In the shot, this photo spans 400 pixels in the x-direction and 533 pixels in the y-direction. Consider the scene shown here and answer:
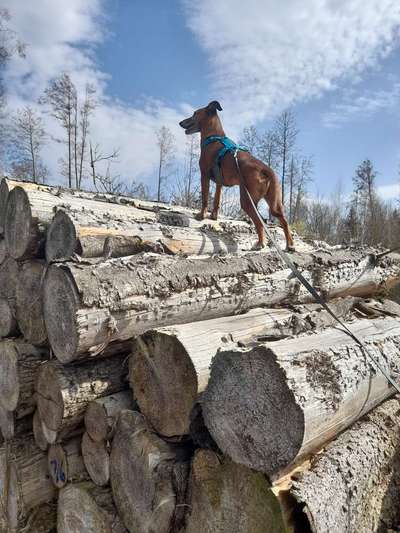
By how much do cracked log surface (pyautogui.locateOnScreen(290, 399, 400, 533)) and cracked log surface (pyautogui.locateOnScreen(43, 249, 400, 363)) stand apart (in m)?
1.16

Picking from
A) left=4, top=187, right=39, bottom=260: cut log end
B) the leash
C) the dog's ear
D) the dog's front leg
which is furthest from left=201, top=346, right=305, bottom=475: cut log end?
the dog's ear

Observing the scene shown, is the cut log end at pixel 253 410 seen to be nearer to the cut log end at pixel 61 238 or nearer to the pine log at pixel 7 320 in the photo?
the cut log end at pixel 61 238

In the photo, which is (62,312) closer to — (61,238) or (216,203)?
(61,238)

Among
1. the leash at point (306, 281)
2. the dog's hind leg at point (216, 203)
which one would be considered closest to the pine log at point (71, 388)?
the leash at point (306, 281)

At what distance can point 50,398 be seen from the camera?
7.48 feet

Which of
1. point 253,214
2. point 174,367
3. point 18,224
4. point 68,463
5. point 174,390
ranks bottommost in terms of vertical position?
point 68,463

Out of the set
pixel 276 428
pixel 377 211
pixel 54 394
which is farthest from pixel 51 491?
pixel 377 211

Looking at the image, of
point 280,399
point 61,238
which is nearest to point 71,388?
point 61,238

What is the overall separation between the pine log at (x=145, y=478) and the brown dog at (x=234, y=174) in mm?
2360

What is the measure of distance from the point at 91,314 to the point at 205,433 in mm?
859

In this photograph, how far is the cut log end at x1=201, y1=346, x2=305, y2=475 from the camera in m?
1.35

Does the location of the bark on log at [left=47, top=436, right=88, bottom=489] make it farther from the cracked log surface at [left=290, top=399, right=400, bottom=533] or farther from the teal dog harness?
the teal dog harness

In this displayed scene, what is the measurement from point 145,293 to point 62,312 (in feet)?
1.59

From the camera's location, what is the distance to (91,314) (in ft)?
6.59
